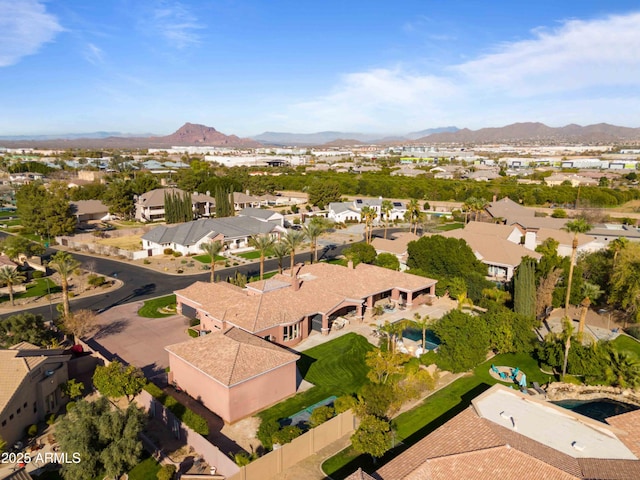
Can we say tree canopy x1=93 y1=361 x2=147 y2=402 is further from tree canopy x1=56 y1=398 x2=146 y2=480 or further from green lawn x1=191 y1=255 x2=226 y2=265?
green lawn x1=191 y1=255 x2=226 y2=265

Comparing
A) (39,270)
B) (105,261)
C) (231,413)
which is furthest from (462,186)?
(231,413)

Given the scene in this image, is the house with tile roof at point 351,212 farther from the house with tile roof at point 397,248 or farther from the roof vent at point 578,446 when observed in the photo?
the roof vent at point 578,446

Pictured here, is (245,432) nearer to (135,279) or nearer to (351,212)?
(135,279)

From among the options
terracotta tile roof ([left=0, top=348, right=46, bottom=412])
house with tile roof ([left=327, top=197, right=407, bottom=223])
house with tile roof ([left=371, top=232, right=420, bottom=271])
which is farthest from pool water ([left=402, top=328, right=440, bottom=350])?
house with tile roof ([left=327, top=197, right=407, bottom=223])

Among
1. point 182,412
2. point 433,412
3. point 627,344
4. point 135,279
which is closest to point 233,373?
point 182,412

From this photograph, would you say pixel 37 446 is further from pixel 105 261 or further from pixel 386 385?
pixel 105 261

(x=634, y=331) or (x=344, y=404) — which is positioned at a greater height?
(x=344, y=404)
